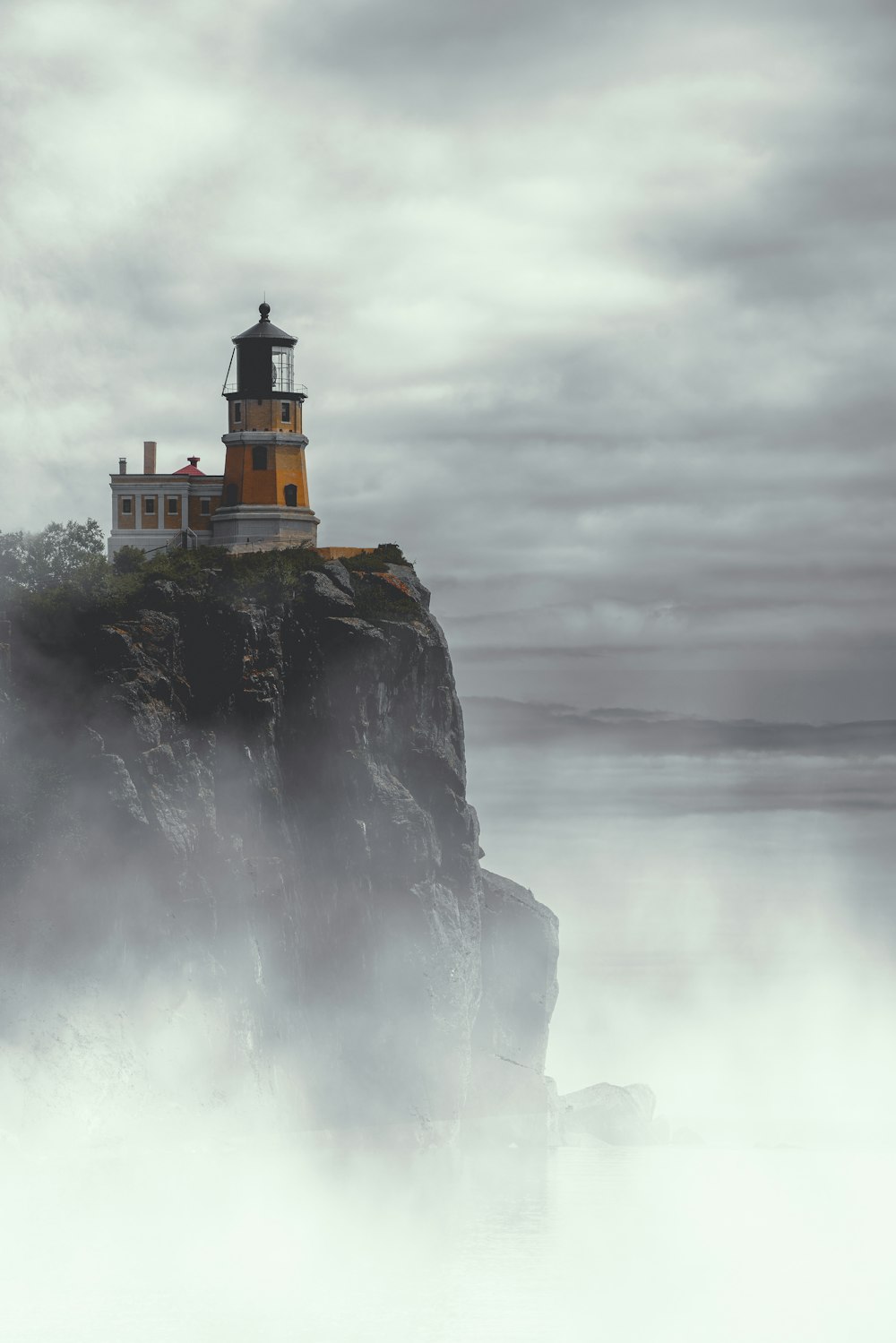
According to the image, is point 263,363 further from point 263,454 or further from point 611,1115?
point 611,1115

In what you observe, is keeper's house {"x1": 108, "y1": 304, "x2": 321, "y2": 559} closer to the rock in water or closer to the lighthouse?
the lighthouse

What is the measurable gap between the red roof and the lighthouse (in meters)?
1.91

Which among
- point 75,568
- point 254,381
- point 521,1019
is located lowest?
point 521,1019

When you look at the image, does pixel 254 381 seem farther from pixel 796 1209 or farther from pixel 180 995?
pixel 796 1209

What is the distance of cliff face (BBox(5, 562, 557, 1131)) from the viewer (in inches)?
3585

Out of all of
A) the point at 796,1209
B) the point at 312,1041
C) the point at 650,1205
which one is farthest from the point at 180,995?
the point at 796,1209

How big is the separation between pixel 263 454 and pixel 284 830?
21304 mm

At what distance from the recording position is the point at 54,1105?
8688 centimetres

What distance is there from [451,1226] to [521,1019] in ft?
105

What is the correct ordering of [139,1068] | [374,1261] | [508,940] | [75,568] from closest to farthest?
[374,1261], [139,1068], [75,568], [508,940]

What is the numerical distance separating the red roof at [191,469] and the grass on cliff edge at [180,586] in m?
5.63

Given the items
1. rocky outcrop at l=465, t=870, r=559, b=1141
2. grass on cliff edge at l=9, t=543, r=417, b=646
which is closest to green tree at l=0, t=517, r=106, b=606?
grass on cliff edge at l=9, t=543, r=417, b=646

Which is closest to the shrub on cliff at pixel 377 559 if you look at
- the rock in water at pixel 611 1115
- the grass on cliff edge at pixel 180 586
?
the grass on cliff edge at pixel 180 586

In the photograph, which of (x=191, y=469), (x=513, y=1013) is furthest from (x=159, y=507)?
(x=513, y=1013)
